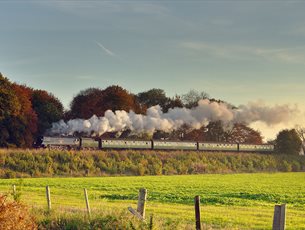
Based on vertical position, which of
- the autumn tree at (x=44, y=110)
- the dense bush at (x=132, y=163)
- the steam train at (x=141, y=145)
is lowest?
the dense bush at (x=132, y=163)

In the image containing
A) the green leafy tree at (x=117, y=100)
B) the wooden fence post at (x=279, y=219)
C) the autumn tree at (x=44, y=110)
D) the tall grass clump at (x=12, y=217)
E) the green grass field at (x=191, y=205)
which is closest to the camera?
the wooden fence post at (x=279, y=219)

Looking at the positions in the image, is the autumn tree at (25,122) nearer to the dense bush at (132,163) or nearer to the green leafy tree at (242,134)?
the dense bush at (132,163)

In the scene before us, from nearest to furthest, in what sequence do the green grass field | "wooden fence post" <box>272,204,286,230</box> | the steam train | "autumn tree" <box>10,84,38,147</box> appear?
"wooden fence post" <box>272,204,286,230</box>
the green grass field
the steam train
"autumn tree" <box>10,84,38,147</box>

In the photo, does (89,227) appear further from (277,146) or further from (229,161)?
(277,146)

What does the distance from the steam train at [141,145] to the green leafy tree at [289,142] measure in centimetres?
217

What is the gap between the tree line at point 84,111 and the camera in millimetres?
77625

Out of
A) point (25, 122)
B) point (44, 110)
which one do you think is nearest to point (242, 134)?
point (44, 110)

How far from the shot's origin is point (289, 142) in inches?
4077

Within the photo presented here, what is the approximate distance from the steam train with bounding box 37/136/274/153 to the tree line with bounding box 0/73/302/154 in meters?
3.48

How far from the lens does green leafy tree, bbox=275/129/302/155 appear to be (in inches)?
4067

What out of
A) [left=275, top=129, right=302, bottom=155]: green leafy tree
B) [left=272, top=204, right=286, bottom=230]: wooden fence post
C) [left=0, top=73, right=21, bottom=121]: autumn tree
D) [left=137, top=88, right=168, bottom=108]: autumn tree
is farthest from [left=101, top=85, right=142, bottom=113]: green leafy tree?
[left=272, top=204, right=286, bottom=230]: wooden fence post

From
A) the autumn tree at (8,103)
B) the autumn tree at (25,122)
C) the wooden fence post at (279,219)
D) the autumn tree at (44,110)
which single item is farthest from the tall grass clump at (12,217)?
the autumn tree at (44,110)

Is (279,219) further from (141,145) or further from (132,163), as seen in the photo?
(141,145)

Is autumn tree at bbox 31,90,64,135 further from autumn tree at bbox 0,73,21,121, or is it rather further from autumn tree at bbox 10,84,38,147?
autumn tree at bbox 0,73,21,121
